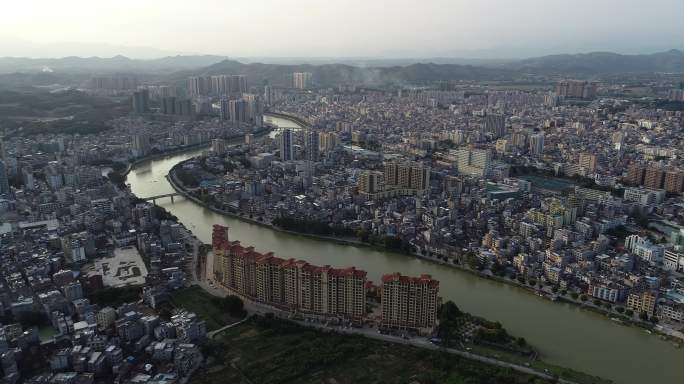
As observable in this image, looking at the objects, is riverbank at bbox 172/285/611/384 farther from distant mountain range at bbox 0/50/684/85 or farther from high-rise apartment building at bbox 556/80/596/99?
distant mountain range at bbox 0/50/684/85

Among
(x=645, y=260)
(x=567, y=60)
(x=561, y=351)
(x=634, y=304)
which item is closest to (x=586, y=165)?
(x=645, y=260)

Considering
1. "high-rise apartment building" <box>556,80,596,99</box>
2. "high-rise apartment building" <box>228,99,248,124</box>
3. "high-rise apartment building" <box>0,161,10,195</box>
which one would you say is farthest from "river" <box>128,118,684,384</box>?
"high-rise apartment building" <box>556,80,596,99</box>

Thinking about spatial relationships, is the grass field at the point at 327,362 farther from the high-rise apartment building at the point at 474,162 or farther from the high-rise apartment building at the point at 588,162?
the high-rise apartment building at the point at 588,162

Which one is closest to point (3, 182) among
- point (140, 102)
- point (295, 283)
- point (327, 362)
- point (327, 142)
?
point (295, 283)

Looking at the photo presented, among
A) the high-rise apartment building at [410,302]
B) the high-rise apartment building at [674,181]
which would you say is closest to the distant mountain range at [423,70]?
the high-rise apartment building at [674,181]

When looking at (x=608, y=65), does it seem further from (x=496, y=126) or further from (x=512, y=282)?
(x=512, y=282)
